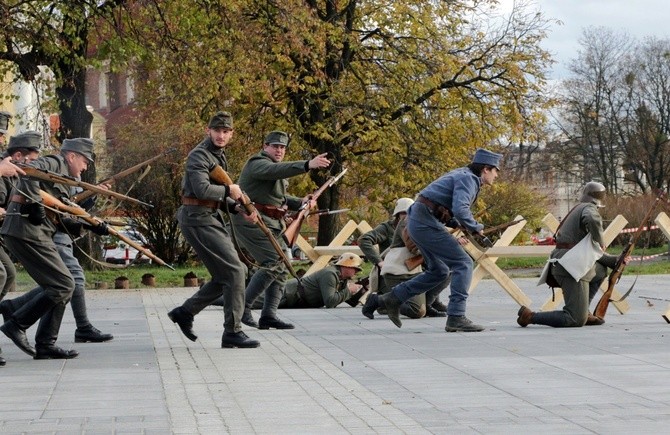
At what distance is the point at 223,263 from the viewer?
11.0 metres

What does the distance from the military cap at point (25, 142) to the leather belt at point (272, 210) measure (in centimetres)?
273

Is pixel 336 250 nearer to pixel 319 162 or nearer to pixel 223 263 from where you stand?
pixel 319 162

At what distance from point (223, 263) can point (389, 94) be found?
902 inches

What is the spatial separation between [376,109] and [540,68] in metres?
5.62

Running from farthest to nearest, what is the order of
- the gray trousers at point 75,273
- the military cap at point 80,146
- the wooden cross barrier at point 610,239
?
the wooden cross barrier at point 610,239 < the gray trousers at point 75,273 < the military cap at point 80,146

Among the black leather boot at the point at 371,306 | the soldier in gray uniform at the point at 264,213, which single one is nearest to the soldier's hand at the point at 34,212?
the soldier in gray uniform at the point at 264,213

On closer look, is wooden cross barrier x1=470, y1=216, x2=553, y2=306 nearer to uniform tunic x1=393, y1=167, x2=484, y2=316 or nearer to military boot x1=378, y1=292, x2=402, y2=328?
military boot x1=378, y1=292, x2=402, y2=328

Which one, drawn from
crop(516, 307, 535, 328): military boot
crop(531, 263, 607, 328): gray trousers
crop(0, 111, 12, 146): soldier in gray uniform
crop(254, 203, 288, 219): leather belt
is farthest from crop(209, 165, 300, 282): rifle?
crop(531, 263, 607, 328): gray trousers

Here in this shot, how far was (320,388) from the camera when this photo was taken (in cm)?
854

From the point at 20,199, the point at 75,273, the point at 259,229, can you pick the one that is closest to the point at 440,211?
the point at 259,229

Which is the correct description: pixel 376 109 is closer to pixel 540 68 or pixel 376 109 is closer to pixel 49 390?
pixel 540 68

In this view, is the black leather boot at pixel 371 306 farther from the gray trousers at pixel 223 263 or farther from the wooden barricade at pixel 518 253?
the gray trousers at pixel 223 263

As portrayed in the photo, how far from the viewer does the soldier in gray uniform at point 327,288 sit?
16.9 m

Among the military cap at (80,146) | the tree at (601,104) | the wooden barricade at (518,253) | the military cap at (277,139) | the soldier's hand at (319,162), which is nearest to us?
the military cap at (80,146)
